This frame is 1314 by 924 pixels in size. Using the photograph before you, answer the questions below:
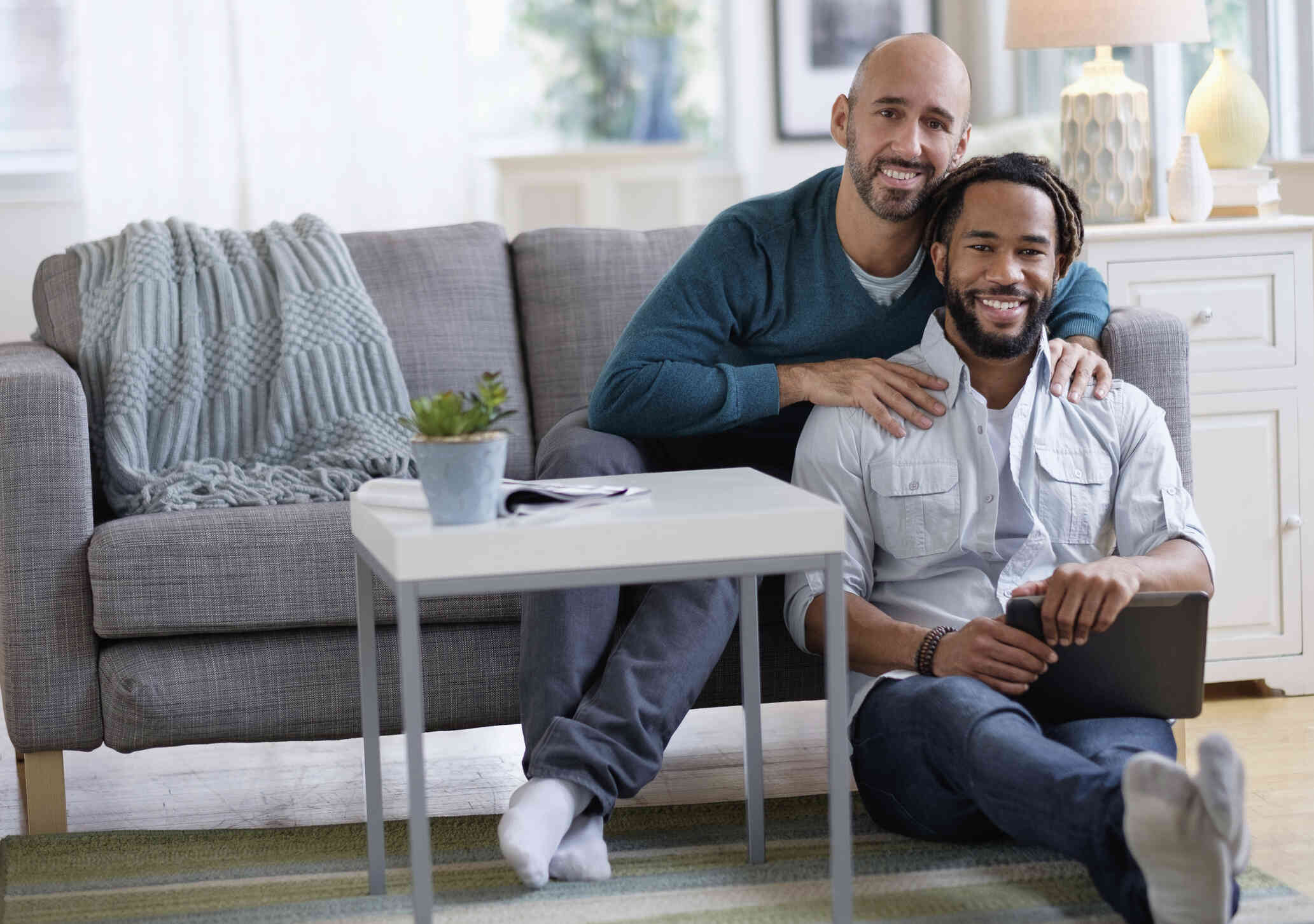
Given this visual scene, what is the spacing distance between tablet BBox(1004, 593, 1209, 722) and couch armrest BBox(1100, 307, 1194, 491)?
1.43ft

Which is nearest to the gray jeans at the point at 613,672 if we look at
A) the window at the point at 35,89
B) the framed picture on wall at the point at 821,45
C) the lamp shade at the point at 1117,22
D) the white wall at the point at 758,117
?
the lamp shade at the point at 1117,22

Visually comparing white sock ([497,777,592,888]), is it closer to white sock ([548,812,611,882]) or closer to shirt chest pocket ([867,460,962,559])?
white sock ([548,812,611,882])

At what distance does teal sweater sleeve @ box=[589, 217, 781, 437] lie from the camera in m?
1.92

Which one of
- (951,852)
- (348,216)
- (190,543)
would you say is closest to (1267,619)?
(951,852)

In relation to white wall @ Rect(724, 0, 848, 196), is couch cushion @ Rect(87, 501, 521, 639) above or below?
below

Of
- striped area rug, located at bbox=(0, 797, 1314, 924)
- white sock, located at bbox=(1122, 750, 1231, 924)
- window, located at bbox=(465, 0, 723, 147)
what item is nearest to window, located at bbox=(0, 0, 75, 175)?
window, located at bbox=(465, 0, 723, 147)

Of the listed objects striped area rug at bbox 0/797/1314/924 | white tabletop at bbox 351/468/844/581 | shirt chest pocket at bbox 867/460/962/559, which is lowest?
striped area rug at bbox 0/797/1314/924

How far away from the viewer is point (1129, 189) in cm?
259

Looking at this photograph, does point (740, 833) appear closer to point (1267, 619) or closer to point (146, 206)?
point (1267, 619)

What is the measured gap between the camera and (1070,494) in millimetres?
1794

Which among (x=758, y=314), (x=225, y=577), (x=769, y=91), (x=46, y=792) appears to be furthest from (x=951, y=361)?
(x=769, y=91)

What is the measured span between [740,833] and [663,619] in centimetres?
32

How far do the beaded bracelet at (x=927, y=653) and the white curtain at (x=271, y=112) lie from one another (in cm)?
328

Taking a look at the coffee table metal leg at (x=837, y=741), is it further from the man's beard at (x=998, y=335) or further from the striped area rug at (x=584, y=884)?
the man's beard at (x=998, y=335)
